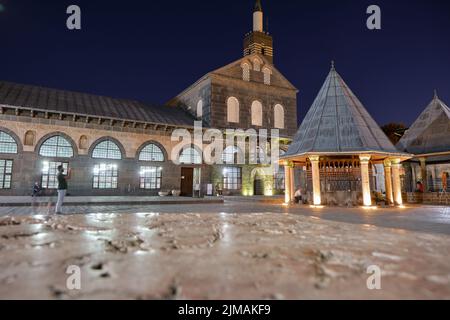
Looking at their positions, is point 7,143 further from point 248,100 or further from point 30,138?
point 248,100

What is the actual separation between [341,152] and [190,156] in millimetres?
14235

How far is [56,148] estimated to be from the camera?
1884 cm

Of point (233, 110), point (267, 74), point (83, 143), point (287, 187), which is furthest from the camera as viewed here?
point (267, 74)

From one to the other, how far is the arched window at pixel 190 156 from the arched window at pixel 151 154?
5.96 feet

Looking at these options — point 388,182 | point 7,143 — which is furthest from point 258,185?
point 7,143

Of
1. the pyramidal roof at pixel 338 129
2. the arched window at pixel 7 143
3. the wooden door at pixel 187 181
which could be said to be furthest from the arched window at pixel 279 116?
the arched window at pixel 7 143

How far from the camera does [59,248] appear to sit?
355cm

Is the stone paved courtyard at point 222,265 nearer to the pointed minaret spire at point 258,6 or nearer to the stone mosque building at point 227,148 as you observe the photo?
the stone mosque building at point 227,148

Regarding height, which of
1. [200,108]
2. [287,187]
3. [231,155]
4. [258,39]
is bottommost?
[287,187]

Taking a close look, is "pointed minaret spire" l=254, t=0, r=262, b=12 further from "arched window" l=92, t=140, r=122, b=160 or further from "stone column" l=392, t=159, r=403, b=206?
"stone column" l=392, t=159, r=403, b=206

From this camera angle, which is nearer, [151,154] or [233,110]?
[151,154]

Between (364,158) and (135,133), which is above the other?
(135,133)

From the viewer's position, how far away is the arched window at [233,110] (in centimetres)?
2545
